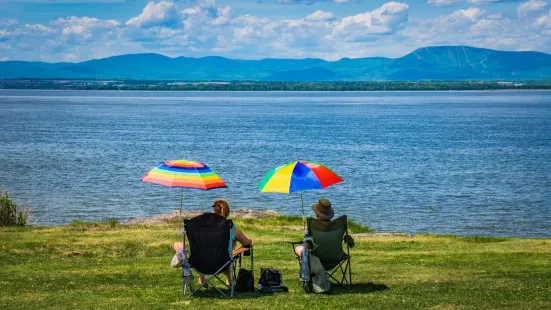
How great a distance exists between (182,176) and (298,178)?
2.05 metres

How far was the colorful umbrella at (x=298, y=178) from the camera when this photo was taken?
1437 centimetres

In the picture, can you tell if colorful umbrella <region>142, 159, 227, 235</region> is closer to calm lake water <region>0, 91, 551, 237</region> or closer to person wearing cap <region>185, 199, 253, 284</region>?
person wearing cap <region>185, 199, 253, 284</region>

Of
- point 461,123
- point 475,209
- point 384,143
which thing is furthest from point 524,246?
point 461,123

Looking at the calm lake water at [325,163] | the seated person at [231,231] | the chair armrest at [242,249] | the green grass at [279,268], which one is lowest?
the calm lake water at [325,163]

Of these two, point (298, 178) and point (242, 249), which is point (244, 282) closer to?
point (242, 249)

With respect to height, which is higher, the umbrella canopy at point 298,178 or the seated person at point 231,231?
the umbrella canopy at point 298,178

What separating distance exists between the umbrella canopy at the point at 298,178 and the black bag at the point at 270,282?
57.1 inches

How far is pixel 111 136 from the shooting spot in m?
101

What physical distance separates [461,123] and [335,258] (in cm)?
12296

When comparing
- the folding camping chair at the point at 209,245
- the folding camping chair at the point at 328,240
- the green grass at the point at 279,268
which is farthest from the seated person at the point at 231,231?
the folding camping chair at the point at 328,240

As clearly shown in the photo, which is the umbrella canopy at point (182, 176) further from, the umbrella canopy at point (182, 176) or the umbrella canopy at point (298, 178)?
the umbrella canopy at point (298, 178)

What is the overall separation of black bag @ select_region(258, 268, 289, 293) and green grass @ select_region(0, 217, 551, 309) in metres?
0.23

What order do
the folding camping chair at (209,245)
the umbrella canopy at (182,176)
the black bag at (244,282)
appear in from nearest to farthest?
1. the folding camping chair at (209,245)
2. the black bag at (244,282)
3. the umbrella canopy at (182,176)

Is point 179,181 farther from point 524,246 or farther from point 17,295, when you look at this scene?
point 524,246
